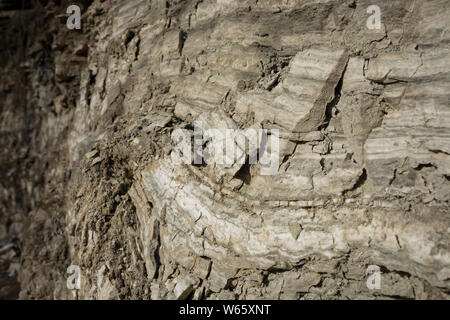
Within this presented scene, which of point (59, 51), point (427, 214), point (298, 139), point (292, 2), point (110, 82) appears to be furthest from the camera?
point (59, 51)

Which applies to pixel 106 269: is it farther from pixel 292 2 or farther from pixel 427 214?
pixel 292 2

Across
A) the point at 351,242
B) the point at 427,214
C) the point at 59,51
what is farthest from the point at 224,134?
the point at 59,51

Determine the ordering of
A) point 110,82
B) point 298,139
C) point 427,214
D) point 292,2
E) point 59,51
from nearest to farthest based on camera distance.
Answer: point 427,214 → point 298,139 → point 292,2 → point 110,82 → point 59,51

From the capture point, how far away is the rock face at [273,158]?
3.15 meters

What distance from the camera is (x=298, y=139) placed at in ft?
11.4

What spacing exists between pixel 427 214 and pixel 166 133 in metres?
2.63

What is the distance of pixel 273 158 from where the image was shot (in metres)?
3.51

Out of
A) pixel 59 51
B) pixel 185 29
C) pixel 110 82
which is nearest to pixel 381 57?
pixel 185 29

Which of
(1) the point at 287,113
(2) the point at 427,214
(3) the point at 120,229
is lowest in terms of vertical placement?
(3) the point at 120,229

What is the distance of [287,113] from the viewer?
3523mm

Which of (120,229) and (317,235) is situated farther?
(120,229)

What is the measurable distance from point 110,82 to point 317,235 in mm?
3507

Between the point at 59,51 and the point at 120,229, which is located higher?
the point at 59,51

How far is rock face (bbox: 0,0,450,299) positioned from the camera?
3.15 metres
